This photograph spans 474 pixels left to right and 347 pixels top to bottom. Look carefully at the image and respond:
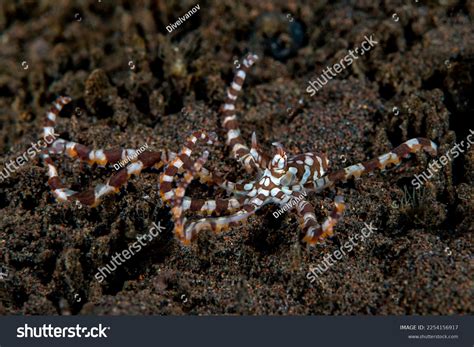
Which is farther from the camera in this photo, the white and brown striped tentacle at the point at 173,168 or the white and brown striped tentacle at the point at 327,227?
the white and brown striped tentacle at the point at 173,168

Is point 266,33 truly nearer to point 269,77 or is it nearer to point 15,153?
point 269,77

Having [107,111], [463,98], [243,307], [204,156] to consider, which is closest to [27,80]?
[107,111]
